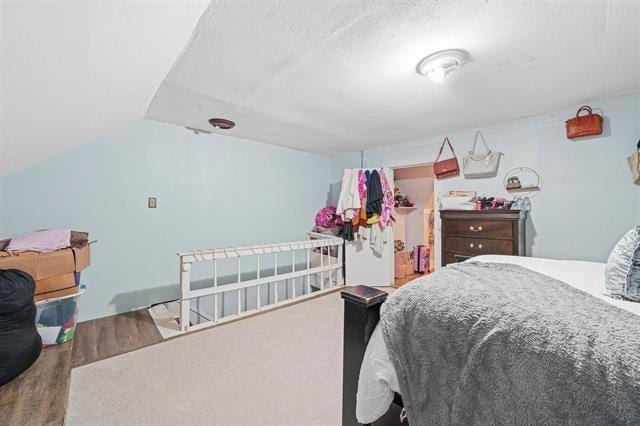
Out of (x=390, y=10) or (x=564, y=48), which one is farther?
(x=564, y=48)

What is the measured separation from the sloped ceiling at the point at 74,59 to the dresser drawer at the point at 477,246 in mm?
2775

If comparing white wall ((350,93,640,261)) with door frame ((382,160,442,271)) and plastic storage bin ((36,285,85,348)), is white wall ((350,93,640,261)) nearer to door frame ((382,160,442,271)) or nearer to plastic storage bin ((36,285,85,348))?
door frame ((382,160,442,271))

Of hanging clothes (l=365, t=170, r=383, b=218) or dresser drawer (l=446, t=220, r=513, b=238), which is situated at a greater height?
hanging clothes (l=365, t=170, r=383, b=218)

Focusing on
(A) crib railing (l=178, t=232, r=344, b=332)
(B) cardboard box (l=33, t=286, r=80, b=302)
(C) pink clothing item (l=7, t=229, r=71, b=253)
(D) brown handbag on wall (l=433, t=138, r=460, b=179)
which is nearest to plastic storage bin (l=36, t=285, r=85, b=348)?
(B) cardboard box (l=33, t=286, r=80, b=302)

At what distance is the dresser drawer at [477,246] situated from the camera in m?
2.38

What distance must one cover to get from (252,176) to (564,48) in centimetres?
320

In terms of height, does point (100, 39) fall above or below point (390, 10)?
below

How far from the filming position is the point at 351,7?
1.21 m

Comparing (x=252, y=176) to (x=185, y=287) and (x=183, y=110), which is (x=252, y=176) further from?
(x=185, y=287)

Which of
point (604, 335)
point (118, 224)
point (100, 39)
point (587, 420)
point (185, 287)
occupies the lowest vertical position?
point (185, 287)

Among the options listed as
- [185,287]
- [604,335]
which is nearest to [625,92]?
[604,335]

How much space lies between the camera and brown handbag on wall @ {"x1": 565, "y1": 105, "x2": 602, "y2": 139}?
2213mm

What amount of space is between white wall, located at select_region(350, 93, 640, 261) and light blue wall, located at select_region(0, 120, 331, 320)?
2569 mm

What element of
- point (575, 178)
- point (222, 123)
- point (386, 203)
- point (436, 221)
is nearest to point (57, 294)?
point (222, 123)
